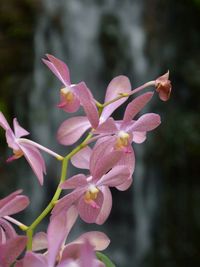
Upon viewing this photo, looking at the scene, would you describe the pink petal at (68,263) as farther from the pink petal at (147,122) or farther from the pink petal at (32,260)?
the pink petal at (147,122)

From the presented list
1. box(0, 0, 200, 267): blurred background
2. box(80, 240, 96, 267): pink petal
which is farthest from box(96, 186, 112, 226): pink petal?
box(0, 0, 200, 267): blurred background

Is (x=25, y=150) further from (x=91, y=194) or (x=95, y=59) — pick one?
(x=95, y=59)

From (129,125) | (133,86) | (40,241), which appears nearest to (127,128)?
(129,125)

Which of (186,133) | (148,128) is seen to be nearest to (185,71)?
(186,133)

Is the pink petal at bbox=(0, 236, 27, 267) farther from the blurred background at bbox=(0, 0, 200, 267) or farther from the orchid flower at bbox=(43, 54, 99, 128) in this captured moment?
the blurred background at bbox=(0, 0, 200, 267)

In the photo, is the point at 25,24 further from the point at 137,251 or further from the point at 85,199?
the point at 85,199

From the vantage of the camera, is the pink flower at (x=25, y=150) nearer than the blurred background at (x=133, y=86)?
Yes

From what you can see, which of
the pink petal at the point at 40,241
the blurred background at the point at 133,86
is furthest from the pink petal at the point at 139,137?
the blurred background at the point at 133,86
